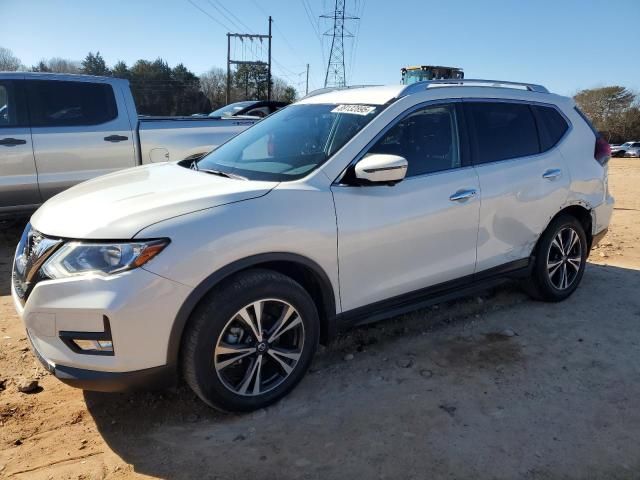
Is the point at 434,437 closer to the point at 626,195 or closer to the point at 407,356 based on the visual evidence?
the point at 407,356

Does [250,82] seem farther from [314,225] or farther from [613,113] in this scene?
[314,225]

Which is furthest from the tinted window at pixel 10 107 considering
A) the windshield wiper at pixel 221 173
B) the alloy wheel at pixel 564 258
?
the alloy wheel at pixel 564 258

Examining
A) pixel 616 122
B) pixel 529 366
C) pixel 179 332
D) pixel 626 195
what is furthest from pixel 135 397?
pixel 616 122

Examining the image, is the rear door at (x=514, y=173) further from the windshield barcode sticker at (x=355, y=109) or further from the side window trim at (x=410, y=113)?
the windshield barcode sticker at (x=355, y=109)

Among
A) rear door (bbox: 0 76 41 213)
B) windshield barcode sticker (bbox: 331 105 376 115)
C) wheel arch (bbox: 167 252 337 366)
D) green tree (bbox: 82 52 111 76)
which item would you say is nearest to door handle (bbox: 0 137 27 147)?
rear door (bbox: 0 76 41 213)

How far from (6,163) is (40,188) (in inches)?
16.5

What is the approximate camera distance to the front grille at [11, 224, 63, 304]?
257cm

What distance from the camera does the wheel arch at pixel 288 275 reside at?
8.30ft

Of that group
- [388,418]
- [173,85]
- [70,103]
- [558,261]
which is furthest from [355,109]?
Result: [173,85]

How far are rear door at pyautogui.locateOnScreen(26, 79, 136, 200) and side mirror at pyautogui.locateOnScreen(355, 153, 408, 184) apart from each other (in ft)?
14.0

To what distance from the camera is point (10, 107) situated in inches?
225

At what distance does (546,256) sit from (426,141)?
164 cm

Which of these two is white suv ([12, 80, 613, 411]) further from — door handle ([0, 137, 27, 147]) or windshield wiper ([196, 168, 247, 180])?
door handle ([0, 137, 27, 147])

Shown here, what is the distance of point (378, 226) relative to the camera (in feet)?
10.2
